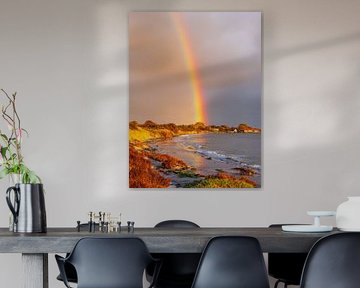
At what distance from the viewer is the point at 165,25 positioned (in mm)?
5734

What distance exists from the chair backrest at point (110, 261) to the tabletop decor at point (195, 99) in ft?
7.31

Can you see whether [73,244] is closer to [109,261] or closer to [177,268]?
[109,261]

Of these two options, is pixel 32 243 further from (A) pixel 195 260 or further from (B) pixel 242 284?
(A) pixel 195 260

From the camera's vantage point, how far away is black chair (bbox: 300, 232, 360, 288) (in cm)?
340

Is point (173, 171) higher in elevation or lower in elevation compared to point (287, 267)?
higher

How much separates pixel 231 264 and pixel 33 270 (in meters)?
0.99

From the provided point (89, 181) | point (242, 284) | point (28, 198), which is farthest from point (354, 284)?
point (89, 181)

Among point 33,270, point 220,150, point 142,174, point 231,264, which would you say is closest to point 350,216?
point 231,264

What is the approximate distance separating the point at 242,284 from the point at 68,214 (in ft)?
8.00

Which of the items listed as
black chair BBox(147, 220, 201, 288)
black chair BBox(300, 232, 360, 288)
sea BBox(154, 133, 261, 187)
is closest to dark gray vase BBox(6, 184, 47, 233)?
black chair BBox(147, 220, 201, 288)

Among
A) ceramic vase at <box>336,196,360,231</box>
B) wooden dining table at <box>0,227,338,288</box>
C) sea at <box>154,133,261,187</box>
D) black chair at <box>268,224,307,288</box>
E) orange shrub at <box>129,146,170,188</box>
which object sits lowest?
black chair at <box>268,224,307,288</box>

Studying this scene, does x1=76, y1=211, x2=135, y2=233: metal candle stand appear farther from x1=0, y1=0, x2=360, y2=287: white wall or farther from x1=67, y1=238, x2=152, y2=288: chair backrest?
x1=0, y1=0, x2=360, y2=287: white wall

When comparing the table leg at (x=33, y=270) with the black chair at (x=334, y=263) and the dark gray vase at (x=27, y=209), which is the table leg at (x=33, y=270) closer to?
the dark gray vase at (x=27, y=209)

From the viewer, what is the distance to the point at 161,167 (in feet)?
18.8
